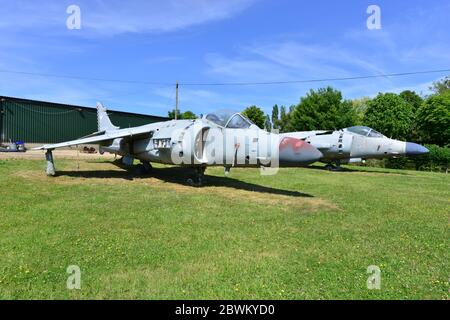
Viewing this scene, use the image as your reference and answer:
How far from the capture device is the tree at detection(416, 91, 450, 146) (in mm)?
40531

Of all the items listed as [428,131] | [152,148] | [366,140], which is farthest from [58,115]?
[428,131]

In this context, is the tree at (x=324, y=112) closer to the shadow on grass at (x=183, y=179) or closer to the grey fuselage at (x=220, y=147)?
the shadow on grass at (x=183, y=179)

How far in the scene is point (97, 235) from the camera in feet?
20.1

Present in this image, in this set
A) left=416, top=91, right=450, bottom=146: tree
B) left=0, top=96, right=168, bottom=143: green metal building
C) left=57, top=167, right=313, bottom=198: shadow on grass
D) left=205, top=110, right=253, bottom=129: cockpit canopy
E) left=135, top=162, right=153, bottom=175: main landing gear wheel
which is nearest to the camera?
left=205, top=110, right=253, bottom=129: cockpit canopy

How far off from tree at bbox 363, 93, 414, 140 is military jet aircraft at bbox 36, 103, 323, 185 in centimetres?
3946

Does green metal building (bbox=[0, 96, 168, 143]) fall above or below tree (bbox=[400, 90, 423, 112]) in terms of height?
below

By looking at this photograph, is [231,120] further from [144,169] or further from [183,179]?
[144,169]

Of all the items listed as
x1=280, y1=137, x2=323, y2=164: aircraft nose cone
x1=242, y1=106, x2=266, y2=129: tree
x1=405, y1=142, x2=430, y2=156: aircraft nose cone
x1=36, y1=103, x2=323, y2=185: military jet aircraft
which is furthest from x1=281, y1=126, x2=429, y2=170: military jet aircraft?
x1=242, y1=106, x2=266, y2=129: tree

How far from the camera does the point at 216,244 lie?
5.80m

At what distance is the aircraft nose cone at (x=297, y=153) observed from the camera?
956cm

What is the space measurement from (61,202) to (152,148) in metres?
5.07

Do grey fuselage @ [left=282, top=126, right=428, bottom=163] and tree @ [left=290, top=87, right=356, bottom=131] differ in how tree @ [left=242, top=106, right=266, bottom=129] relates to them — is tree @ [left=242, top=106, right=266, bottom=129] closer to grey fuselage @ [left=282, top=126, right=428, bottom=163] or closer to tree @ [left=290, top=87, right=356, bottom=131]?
tree @ [left=290, top=87, right=356, bottom=131]
